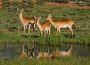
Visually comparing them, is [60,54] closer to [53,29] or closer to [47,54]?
[47,54]

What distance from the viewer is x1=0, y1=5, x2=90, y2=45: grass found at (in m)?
23.6

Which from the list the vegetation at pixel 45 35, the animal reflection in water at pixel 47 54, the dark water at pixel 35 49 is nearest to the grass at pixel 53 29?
the vegetation at pixel 45 35

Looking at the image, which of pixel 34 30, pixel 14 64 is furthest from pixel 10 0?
pixel 14 64

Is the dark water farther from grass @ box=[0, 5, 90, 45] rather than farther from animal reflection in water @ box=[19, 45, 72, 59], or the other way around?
grass @ box=[0, 5, 90, 45]

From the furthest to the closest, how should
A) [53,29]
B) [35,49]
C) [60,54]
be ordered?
[53,29]
[35,49]
[60,54]

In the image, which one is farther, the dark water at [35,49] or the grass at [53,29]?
the grass at [53,29]

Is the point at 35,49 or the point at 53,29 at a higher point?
the point at 35,49

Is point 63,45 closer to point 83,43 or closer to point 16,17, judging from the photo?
point 83,43

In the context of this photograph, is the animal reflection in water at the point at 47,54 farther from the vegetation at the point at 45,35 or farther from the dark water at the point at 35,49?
the vegetation at the point at 45,35

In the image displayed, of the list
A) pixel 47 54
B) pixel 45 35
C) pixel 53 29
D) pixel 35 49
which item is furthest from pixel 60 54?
pixel 53 29

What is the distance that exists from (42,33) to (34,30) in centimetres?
209

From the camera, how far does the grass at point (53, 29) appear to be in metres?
23.6

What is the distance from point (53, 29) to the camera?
28625mm

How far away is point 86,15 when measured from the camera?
3628cm
